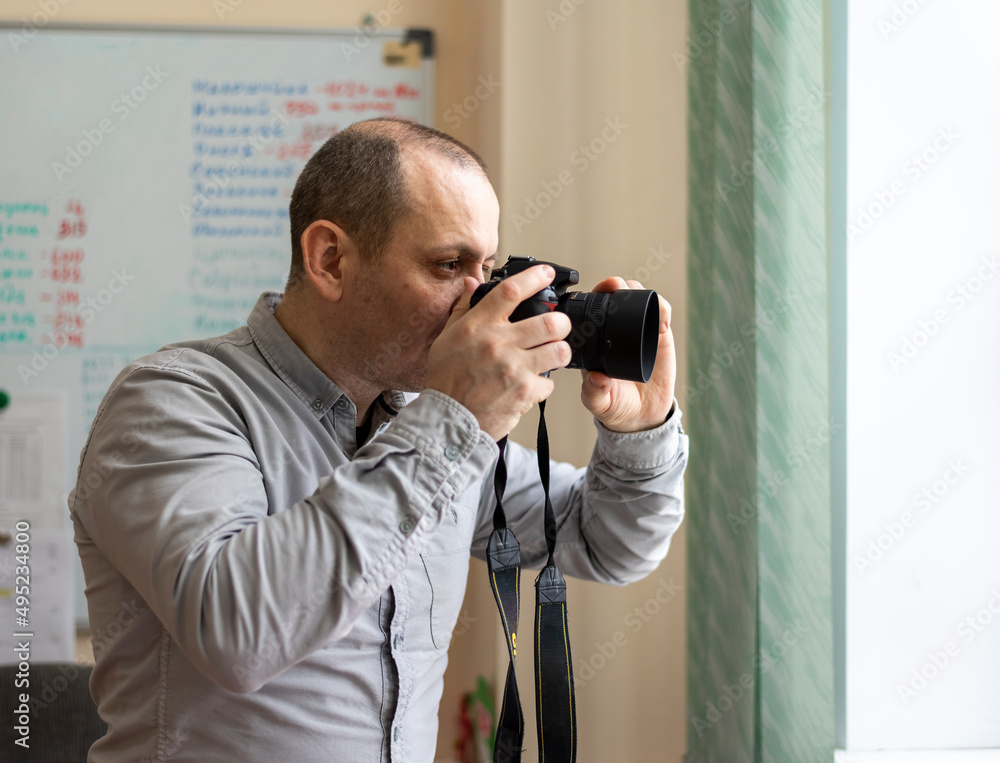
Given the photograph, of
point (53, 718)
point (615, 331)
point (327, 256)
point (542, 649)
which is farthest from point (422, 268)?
point (53, 718)

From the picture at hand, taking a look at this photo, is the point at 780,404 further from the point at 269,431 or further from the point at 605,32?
the point at 605,32

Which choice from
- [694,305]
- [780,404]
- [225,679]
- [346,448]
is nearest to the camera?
[225,679]

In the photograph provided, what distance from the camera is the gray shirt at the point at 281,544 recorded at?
0.65m

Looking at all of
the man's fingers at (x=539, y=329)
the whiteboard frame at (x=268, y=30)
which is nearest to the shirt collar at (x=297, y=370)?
Answer: the man's fingers at (x=539, y=329)

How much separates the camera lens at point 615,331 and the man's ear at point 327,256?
0.27 metres

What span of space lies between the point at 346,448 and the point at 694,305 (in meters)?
0.70

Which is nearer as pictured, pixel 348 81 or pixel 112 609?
pixel 112 609

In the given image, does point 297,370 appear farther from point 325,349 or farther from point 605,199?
point 605,199

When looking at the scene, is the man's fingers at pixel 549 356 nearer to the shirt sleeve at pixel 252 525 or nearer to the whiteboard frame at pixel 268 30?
the shirt sleeve at pixel 252 525

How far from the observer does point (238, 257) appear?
1893mm

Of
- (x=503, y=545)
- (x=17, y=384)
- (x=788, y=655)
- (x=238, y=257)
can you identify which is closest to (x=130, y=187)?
(x=238, y=257)

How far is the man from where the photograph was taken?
66cm

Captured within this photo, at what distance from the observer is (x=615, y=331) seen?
2.72 feet

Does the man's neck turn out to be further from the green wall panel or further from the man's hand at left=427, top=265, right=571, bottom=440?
the green wall panel
